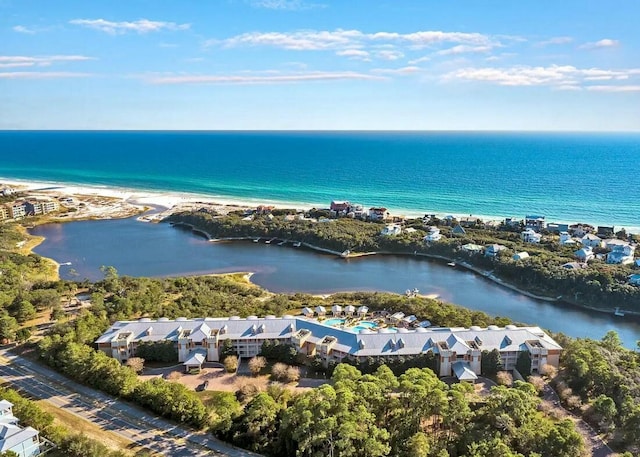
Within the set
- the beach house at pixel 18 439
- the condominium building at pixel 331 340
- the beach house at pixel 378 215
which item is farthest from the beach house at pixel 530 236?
the beach house at pixel 18 439

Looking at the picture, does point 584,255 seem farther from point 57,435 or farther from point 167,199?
point 167,199

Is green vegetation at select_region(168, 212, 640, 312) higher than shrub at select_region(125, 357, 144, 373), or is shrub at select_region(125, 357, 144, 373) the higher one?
green vegetation at select_region(168, 212, 640, 312)

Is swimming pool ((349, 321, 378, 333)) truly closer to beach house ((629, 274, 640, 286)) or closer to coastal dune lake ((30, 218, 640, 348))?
coastal dune lake ((30, 218, 640, 348))

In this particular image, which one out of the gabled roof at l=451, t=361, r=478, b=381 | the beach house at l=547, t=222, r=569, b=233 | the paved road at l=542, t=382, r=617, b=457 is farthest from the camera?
the beach house at l=547, t=222, r=569, b=233

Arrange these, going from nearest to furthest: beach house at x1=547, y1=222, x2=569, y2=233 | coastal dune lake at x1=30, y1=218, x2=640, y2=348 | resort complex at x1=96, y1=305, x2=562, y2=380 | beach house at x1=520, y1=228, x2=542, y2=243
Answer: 1. resort complex at x1=96, y1=305, x2=562, y2=380
2. coastal dune lake at x1=30, y1=218, x2=640, y2=348
3. beach house at x1=520, y1=228, x2=542, y2=243
4. beach house at x1=547, y1=222, x2=569, y2=233

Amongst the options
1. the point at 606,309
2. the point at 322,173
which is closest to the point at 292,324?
the point at 606,309

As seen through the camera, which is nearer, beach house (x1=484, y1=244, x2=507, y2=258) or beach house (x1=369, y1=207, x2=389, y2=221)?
beach house (x1=484, y1=244, x2=507, y2=258)

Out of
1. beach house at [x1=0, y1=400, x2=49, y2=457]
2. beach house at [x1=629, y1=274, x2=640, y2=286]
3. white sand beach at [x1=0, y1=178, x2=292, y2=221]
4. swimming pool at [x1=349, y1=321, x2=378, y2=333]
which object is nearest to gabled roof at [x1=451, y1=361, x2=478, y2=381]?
swimming pool at [x1=349, y1=321, x2=378, y2=333]
